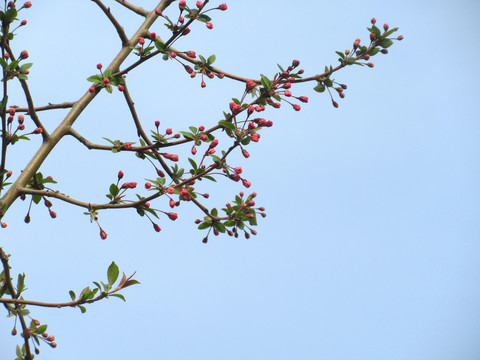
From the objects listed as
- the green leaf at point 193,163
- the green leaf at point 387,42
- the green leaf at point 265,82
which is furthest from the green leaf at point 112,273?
the green leaf at point 387,42

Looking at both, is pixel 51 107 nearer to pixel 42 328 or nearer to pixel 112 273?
pixel 112 273

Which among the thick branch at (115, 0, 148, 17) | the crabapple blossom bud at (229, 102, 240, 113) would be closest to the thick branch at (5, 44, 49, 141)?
the thick branch at (115, 0, 148, 17)

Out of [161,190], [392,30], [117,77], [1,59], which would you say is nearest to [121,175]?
[161,190]

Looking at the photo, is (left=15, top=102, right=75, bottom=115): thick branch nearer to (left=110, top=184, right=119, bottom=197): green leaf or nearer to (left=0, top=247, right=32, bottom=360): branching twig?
(left=110, top=184, right=119, bottom=197): green leaf

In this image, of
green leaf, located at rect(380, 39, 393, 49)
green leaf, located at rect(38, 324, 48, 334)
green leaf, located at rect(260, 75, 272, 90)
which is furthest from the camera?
green leaf, located at rect(380, 39, 393, 49)

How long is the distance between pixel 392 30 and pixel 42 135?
2.71m

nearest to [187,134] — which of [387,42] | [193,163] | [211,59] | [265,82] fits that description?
[193,163]

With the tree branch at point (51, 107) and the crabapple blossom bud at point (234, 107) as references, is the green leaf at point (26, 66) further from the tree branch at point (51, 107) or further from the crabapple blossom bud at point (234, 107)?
the crabapple blossom bud at point (234, 107)

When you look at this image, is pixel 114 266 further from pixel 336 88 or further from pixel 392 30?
pixel 392 30

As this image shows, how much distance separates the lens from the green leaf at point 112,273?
3840 millimetres

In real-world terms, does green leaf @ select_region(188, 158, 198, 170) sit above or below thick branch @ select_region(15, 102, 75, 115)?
below

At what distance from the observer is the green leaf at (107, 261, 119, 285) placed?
12.6 ft

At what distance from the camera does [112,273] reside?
386cm

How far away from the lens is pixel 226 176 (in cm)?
354
